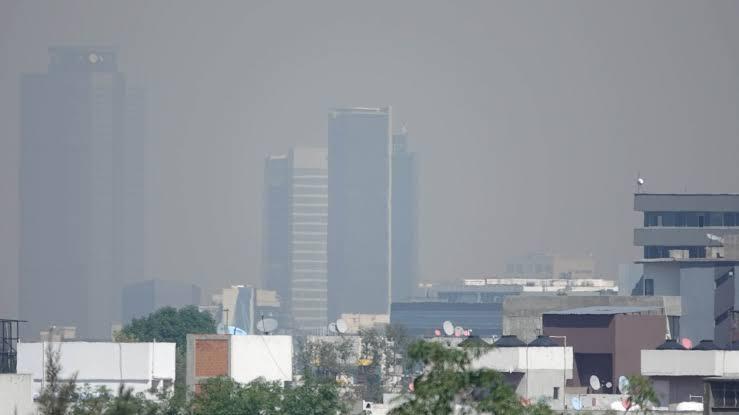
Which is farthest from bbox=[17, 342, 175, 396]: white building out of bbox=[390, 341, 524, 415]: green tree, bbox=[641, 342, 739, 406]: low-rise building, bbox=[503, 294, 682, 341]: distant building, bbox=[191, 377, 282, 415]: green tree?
bbox=[390, 341, 524, 415]: green tree

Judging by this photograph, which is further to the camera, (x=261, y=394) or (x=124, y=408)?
(x=261, y=394)

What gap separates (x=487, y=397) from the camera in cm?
4459

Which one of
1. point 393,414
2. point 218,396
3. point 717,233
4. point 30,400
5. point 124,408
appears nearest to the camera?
point 124,408

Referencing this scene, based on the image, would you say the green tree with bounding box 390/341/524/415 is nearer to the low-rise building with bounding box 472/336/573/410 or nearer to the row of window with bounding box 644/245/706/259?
the low-rise building with bounding box 472/336/573/410

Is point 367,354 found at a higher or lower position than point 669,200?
lower

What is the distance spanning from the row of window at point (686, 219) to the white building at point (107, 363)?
9227 cm

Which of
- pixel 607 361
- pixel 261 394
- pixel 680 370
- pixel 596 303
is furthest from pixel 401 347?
pixel 261 394

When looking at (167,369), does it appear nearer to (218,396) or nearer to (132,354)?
(132,354)

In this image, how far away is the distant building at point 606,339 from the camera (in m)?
115

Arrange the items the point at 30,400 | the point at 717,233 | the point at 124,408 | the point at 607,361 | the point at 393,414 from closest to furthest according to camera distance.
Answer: the point at 124,408, the point at 393,414, the point at 30,400, the point at 607,361, the point at 717,233

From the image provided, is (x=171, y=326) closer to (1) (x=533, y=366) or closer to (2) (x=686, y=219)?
(2) (x=686, y=219)

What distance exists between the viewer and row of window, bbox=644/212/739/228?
187m

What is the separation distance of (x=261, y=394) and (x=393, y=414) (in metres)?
41.9

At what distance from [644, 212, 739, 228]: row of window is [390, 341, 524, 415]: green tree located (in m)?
145
